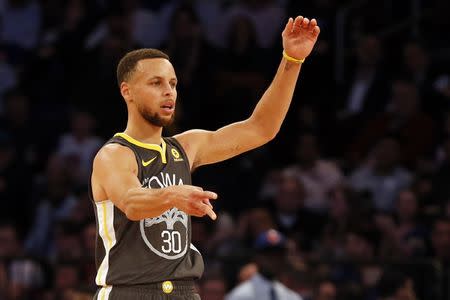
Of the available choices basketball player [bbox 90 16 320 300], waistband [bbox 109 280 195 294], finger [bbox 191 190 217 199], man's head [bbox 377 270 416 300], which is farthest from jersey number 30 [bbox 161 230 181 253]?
man's head [bbox 377 270 416 300]

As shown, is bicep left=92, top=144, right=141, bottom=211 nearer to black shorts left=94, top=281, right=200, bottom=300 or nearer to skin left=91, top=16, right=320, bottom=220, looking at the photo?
skin left=91, top=16, right=320, bottom=220

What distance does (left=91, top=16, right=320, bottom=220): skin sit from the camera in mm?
4911

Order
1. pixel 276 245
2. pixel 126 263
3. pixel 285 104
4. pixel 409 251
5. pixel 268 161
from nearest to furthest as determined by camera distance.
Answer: pixel 126 263 < pixel 285 104 < pixel 276 245 < pixel 409 251 < pixel 268 161

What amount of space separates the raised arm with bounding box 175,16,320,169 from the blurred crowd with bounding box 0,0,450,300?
379 cm

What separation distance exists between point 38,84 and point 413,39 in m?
4.67

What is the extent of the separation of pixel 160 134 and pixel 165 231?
1.71 ft

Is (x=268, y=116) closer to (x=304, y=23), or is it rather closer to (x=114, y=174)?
(x=304, y=23)

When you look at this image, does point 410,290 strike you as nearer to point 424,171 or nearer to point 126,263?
point 424,171

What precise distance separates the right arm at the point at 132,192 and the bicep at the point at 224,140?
0.57 metres

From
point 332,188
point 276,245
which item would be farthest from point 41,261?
point 332,188

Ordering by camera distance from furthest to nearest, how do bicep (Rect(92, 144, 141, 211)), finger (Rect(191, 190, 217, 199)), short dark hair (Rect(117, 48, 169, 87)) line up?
short dark hair (Rect(117, 48, 169, 87)) → bicep (Rect(92, 144, 141, 211)) → finger (Rect(191, 190, 217, 199))

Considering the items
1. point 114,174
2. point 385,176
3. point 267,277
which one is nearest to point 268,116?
point 114,174

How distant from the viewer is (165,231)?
5484 mm

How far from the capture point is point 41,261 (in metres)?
10.7
